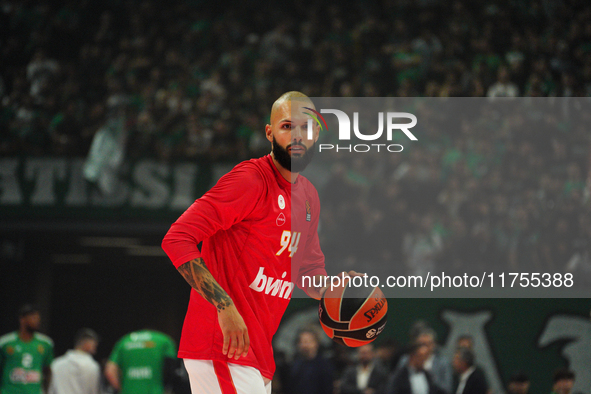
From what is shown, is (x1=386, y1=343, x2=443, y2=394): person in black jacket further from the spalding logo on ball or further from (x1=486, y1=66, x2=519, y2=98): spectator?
(x1=486, y1=66, x2=519, y2=98): spectator

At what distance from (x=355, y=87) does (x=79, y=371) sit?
21.0ft

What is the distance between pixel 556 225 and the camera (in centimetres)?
863

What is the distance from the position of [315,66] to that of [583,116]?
4.72 meters

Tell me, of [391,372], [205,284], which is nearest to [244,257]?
[205,284]

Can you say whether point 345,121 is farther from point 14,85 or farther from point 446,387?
point 14,85

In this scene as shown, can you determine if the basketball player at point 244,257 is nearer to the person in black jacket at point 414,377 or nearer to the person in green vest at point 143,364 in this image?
the person in black jacket at point 414,377

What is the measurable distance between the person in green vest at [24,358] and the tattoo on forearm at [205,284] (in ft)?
20.0

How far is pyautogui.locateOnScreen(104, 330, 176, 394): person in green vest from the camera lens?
750 cm

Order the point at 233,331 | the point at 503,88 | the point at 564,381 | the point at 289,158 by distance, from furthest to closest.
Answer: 1. the point at 503,88
2. the point at 564,381
3. the point at 289,158
4. the point at 233,331

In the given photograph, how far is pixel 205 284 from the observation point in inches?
104

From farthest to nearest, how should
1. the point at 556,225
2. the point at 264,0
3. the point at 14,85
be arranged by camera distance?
1. the point at 264,0
2. the point at 14,85
3. the point at 556,225

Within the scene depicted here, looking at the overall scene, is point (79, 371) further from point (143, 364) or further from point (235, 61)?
point (235, 61)

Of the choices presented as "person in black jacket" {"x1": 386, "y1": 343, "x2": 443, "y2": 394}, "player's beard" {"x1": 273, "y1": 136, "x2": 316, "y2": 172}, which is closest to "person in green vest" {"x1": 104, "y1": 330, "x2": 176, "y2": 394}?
"person in black jacket" {"x1": 386, "y1": 343, "x2": 443, "y2": 394}

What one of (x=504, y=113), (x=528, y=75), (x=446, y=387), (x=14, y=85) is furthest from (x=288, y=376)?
(x=14, y=85)
